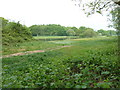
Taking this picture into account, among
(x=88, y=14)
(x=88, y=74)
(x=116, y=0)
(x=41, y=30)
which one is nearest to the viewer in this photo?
(x=88, y=74)

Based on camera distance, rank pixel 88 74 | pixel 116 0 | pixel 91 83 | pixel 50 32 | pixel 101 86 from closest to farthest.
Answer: pixel 101 86 < pixel 91 83 < pixel 88 74 < pixel 116 0 < pixel 50 32

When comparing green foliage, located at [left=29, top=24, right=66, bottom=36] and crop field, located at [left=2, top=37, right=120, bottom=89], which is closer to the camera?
crop field, located at [left=2, top=37, right=120, bottom=89]

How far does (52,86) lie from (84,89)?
97 centimetres

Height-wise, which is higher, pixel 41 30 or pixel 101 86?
pixel 41 30

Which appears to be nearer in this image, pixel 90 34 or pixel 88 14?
pixel 88 14

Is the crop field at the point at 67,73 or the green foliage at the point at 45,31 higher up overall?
the green foliage at the point at 45,31

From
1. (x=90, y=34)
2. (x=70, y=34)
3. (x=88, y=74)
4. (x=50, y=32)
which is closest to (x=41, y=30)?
(x=50, y=32)

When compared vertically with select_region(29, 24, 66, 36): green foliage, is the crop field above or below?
below

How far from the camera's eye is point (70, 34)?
7819cm

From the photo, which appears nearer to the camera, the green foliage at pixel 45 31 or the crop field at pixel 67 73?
the crop field at pixel 67 73

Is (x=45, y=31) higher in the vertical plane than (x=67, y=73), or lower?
higher

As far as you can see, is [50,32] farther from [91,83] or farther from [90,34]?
[91,83]

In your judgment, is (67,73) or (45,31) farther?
(45,31)

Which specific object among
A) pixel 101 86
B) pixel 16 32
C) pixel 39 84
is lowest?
pixel 39 84
